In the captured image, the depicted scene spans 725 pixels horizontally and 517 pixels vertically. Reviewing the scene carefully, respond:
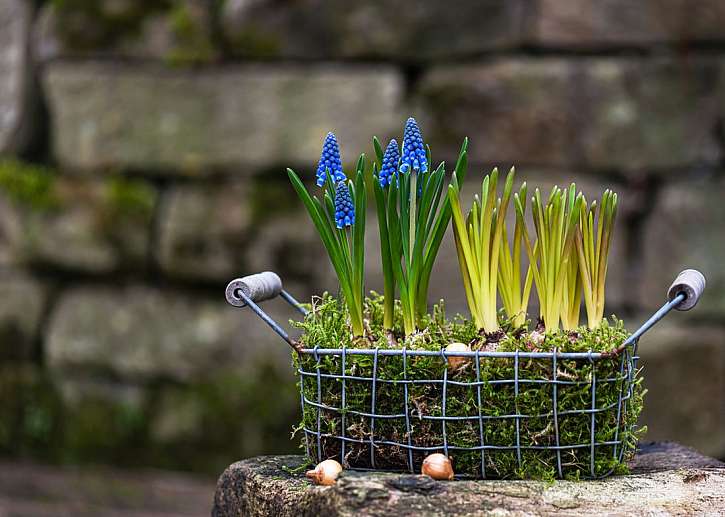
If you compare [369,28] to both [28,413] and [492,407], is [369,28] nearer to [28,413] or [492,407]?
[28,413]

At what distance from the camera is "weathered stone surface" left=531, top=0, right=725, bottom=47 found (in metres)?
3.06

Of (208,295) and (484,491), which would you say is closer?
(484,491)

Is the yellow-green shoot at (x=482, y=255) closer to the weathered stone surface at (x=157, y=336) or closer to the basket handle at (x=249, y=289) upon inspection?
the basket handle at (x=249, y=289)

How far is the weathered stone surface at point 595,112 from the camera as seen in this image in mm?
3074

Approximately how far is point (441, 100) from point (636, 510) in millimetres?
2040

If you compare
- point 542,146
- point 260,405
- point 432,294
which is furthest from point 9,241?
point 542,146

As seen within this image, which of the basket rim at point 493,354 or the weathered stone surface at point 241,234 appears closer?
the basket rim at point 493,354

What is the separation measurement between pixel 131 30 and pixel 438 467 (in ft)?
8.25

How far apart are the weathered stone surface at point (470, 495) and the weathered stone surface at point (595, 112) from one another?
5.60 feet

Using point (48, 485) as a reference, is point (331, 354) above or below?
above

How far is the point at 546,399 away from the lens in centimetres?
140

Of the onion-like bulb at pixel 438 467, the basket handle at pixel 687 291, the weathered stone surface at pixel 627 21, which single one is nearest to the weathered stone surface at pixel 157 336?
the weathered stone surface at pixel 627 21

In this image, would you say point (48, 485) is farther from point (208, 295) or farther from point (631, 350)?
point (631, 350)

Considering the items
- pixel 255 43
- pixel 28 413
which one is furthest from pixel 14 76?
pixel 28 413
